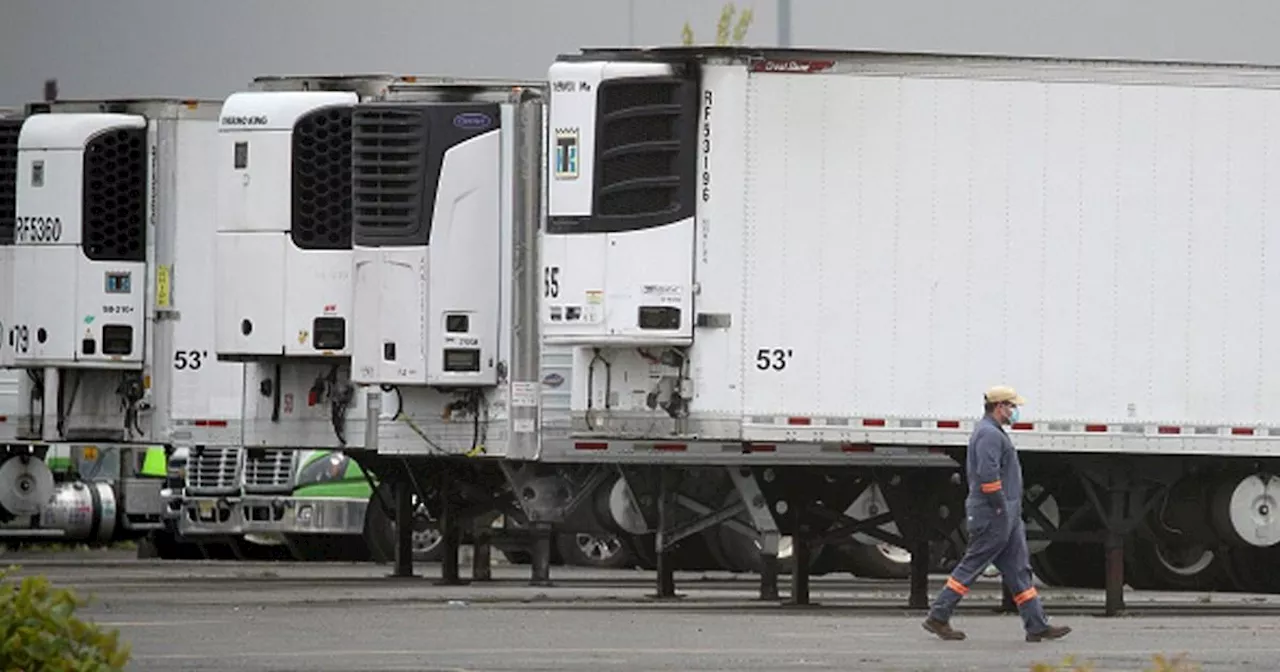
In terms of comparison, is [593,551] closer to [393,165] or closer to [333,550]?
[333,550]

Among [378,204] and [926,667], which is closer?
[926,667]

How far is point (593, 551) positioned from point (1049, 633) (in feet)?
41.0

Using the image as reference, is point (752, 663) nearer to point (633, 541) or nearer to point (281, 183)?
point (281, 183)

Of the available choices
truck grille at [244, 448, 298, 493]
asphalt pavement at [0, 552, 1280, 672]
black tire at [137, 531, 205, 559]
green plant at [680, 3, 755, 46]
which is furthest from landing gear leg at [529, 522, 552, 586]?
green plant at [680, 3, 755, 46]

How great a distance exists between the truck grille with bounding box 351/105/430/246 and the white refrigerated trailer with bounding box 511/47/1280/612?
2374 millimetres

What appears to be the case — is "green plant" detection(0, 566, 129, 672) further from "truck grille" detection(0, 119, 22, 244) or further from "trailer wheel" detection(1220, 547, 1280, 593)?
"truck grille" detection(0, 119, 22, 244)

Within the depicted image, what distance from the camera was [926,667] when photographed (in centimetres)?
1716

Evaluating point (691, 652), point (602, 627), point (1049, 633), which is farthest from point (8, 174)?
point (1049, 633)

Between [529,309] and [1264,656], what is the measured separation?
8.11 meters

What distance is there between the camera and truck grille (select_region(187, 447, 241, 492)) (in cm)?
3059

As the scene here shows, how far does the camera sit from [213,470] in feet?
101

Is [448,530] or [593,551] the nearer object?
[448,530]

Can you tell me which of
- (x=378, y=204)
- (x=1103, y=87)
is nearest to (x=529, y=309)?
(x=378, y=204)

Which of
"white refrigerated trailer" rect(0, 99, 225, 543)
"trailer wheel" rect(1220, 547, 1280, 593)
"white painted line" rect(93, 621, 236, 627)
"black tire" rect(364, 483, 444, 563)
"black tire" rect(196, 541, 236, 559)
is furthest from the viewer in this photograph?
"black tire" rect(196, 541, 236, 559)
